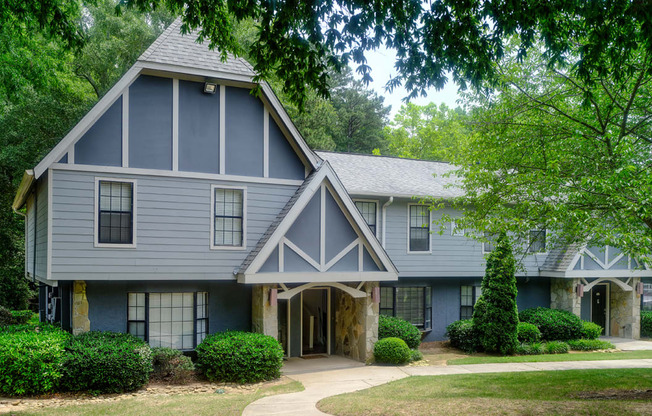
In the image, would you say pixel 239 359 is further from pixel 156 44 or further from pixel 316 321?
pixel 156 44

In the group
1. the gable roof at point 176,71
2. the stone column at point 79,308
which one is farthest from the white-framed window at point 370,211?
the stone column at point 79,308

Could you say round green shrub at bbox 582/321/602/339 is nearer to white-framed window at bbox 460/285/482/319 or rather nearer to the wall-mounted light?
white-framed window at bbox 460/285/482/319

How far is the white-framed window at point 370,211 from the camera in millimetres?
18953

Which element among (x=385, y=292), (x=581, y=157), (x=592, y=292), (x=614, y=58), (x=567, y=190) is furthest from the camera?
(x=592, y=292)

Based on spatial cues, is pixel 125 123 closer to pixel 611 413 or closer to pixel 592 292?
pixel 611 413

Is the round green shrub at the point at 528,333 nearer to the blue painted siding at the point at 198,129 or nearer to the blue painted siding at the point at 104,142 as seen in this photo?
the blue painted siding at the point at 198,129

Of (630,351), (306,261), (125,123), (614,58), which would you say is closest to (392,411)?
(306,261)

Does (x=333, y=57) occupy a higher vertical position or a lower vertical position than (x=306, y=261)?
higher

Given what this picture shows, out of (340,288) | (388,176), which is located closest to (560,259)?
(388,176)

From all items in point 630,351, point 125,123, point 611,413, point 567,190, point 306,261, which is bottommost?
point 630,351

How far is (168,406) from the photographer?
36.2 feet

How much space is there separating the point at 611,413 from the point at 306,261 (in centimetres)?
813

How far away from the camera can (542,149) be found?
42.8ft

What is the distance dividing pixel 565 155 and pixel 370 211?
745 cm
